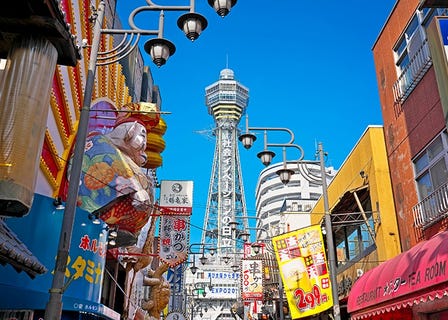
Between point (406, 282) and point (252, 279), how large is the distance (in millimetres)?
21897

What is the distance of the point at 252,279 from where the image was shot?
3061cm

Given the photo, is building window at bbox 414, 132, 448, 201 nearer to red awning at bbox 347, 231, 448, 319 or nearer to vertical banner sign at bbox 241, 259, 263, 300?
red awning at bbox 347, 231, 448, 319

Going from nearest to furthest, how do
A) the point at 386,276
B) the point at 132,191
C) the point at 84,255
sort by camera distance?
the point at 84,255, the point at 386,276, the point at 132,191

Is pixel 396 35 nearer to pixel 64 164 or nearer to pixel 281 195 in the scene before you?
pixel 64 164

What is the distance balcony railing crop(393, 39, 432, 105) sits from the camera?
11988 millimetres

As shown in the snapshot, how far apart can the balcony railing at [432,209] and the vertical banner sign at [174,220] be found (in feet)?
34.8

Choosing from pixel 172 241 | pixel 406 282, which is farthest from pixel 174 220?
pixel 406 282

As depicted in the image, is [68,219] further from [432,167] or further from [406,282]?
[432,167]

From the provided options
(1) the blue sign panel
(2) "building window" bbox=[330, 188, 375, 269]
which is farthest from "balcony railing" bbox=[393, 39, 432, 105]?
(1) the blue sign panel

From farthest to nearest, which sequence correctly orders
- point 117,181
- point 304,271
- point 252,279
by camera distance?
point 252,279
point 304,271
point 117,181

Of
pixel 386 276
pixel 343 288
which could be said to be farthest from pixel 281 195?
pixel 386 276

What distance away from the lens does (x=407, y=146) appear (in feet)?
44.2

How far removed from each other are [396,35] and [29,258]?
13120 mm

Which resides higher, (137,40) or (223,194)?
(223,194)
